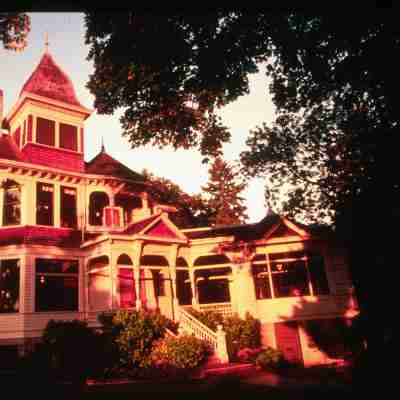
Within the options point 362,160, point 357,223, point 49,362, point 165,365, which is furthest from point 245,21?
point 49,362

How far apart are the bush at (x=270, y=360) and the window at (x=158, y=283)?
7.48m

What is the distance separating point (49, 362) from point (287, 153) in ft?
50.6

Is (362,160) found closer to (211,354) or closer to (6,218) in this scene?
(211,354)

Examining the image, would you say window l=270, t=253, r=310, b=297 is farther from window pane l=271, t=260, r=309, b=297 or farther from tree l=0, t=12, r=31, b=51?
tree l=0, t=12, r=31, b=51

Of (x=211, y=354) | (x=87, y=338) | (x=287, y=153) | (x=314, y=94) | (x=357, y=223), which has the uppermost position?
(x=287, y=153)

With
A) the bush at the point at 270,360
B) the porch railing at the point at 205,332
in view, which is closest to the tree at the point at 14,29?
the porch railing at the point at 205,332

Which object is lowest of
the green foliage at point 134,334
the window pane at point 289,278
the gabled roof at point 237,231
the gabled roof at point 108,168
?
the green foliage at point 134,334

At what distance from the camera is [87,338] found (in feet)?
45.0

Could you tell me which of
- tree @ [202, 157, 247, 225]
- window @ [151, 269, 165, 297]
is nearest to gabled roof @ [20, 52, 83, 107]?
window @ [151, 269, 165, 297]

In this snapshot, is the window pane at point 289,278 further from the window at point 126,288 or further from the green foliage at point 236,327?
the window at point 126,288

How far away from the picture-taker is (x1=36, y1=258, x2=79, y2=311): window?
19016mm

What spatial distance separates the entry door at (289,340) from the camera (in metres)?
20.1

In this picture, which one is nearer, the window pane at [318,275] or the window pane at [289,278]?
the window pane at [318,275]

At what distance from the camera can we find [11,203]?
20.5 metres
